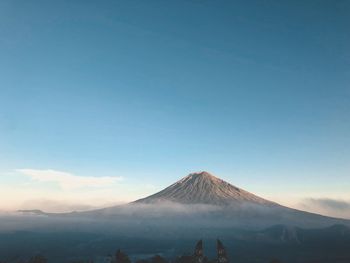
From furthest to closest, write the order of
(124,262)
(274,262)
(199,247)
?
(124,262) < (274,262) < (199,247)

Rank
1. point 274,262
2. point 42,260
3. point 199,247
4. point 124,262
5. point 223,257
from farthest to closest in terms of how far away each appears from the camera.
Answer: point 42,260 → point 124,262 → point 274,262 → point 199,247 → point 223,257

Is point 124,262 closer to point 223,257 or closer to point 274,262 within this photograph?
point 274,262

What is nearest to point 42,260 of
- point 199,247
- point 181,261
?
point 181,261

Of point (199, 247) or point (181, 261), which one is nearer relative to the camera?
point (199, 247)

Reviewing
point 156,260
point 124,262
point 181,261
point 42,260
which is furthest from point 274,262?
point 42,260

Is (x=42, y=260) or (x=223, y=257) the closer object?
(x=223, y=257)

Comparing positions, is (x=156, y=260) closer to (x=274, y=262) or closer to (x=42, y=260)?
(x=42, y=260)

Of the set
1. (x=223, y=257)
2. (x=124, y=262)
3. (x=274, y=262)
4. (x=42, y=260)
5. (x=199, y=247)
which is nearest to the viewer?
(x=223, y=257)

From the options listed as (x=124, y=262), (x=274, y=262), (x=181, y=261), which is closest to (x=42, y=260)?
(x=124, y=262)
